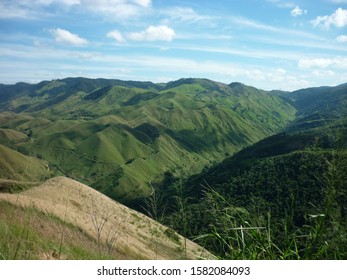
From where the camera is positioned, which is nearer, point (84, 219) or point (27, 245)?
point (27, 245)

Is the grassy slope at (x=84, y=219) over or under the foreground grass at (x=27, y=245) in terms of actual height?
under

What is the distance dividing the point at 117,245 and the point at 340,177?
44.8m

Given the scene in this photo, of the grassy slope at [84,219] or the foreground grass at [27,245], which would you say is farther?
the grassy slope at [84,219]

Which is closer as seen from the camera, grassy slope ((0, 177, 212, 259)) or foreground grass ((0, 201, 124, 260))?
foreground grass ((0, 201, 124, 260))

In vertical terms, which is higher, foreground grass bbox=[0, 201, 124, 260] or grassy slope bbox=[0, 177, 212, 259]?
foreground grass bbox=[0, 201, 124, 260]

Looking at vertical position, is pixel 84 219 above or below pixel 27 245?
below

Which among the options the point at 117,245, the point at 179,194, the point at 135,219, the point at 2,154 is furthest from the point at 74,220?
the point at 2,154

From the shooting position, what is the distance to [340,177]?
468cm

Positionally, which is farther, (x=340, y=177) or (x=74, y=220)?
(x=74, y=220)

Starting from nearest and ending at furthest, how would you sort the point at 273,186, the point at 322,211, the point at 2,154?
1. the point at 322,211
2. the point at 273,186
3. the point at 2,154

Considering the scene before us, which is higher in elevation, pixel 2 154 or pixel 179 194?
pixel 179 194

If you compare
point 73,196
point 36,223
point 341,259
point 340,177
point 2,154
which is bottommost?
point 2,154
